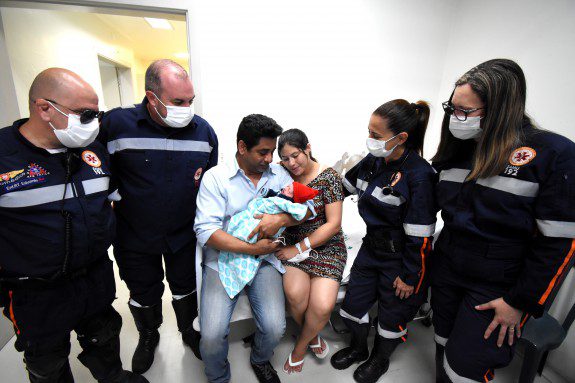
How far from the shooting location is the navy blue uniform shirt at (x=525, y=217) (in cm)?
92

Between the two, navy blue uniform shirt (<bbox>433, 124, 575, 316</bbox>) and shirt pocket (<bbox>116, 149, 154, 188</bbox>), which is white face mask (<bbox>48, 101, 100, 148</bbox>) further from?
navy blue uniform shirt (<bbox>433, 124, 575, 316</bbox>)

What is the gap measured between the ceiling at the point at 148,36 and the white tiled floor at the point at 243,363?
14.3ft

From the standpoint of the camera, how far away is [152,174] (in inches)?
52.8

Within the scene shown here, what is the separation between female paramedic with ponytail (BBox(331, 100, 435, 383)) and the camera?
133 cm

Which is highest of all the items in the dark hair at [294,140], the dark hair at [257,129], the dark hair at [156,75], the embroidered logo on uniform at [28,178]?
the dark hair at [156,75]

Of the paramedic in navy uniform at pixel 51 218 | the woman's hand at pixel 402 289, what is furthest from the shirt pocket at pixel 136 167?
the woman's hand at pixel 402 289

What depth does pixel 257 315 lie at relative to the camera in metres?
1.41

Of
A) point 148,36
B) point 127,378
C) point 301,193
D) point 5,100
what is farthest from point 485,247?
point 148,36

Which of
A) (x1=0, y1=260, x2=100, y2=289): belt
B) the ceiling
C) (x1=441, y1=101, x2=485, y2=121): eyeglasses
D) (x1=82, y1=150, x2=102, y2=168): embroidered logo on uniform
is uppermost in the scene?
the ceiling

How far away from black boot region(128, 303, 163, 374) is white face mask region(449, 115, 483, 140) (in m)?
1.91

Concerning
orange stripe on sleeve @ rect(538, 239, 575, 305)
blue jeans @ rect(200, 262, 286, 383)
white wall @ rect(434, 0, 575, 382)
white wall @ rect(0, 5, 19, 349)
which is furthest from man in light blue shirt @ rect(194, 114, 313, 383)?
white wall @ rect(434, 0, 575, 382)

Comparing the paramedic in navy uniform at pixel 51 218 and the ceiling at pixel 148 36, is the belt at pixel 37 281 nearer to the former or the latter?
the paramedic in navy uniform at pixel 51 218

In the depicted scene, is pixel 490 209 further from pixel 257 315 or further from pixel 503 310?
pixel 257 315

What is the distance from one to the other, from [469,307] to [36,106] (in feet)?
6.54
